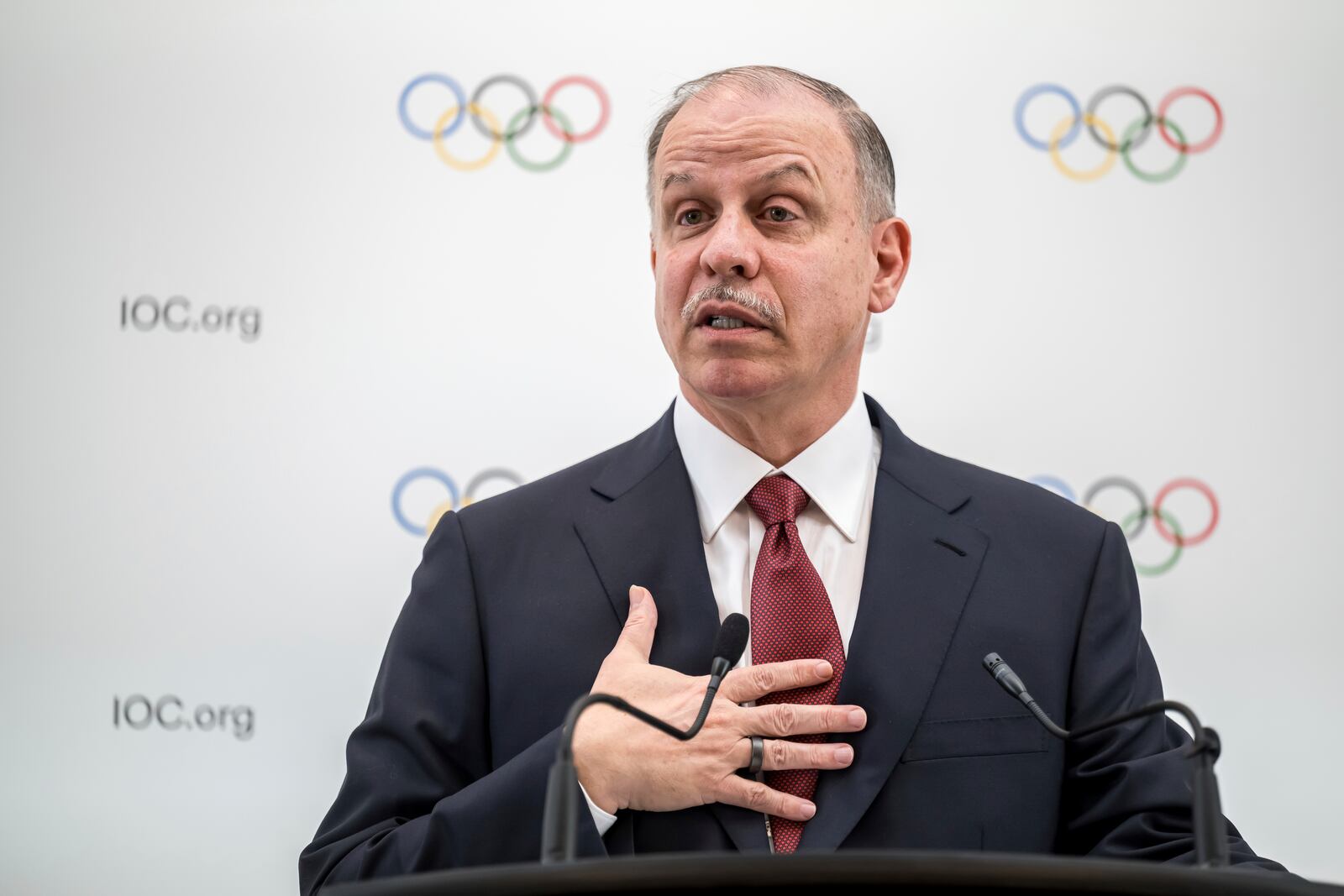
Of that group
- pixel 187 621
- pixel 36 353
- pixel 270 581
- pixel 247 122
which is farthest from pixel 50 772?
pixel 247 122

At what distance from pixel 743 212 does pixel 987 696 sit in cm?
83

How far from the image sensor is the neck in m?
2.01

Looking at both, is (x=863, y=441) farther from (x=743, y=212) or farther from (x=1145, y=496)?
(x=1145, y=496)

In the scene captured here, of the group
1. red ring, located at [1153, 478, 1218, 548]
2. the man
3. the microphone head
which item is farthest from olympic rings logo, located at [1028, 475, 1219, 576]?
the microphone head

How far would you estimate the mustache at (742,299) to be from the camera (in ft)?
6.28

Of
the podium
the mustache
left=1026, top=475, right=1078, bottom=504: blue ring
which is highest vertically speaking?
the mustache

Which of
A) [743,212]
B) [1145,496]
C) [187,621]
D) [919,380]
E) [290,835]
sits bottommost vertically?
[290,835]

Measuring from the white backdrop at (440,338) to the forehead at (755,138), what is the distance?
59 centimetres

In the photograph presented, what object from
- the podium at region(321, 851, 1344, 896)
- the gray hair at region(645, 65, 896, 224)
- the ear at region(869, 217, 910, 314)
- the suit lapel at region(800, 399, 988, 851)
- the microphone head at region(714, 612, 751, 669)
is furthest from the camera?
the ear at region(869, 217, 910, 314)

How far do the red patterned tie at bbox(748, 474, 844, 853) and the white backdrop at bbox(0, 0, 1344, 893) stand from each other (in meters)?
0.82

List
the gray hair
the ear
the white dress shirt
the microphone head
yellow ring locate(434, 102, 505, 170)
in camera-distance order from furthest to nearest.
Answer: yellow ring locate(434, 102, 505, 170) < the ear < the gray hair < the white dress shirt < the microphone head

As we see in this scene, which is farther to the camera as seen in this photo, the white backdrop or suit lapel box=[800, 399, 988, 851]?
the white backdrop

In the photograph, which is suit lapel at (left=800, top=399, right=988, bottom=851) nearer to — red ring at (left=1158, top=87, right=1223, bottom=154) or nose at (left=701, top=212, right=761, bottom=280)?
nose at (left=701, top=212, right=761, bottom=280)

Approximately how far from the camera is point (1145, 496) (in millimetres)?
2637
